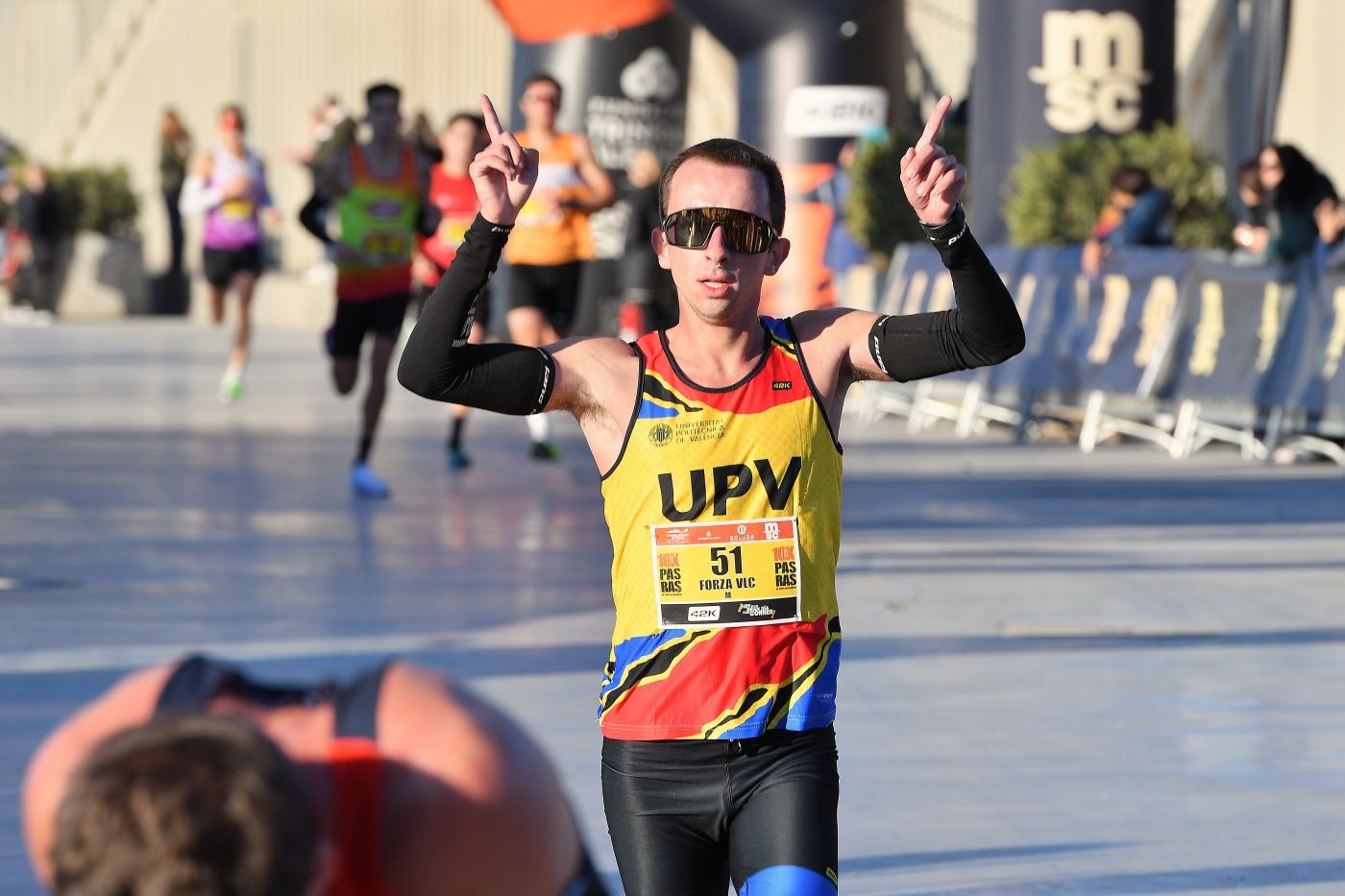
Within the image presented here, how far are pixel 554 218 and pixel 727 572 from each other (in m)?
9.14

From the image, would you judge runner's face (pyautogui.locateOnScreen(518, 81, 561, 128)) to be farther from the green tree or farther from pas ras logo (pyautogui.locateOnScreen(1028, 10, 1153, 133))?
pas ras logo (pyautogui.locateOnScreen(1028, 10, 1153, 133))

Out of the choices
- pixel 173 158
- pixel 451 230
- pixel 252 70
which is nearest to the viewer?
pixel 451 230

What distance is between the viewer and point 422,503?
11156mm

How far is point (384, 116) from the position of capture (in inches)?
452

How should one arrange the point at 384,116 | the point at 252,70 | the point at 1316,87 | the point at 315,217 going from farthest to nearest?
the point at 252,70, the point at 1316,87, the point at 315,217, the point at 384,116


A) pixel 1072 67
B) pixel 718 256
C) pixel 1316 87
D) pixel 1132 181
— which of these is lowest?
pixel 1132 181

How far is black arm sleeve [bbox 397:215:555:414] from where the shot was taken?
3.42 meters

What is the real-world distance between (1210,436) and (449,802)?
1283 centimetres

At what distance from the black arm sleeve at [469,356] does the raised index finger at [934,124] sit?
615mm

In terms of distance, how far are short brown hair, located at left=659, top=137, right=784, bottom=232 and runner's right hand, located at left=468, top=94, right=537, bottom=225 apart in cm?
22

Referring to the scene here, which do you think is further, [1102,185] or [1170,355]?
[1102,185]

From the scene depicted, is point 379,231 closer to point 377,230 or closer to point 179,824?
point 377,230

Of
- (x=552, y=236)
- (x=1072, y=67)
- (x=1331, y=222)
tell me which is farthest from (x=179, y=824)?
(x=1072, y=67)

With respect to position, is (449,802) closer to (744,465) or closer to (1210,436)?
(744,465)
